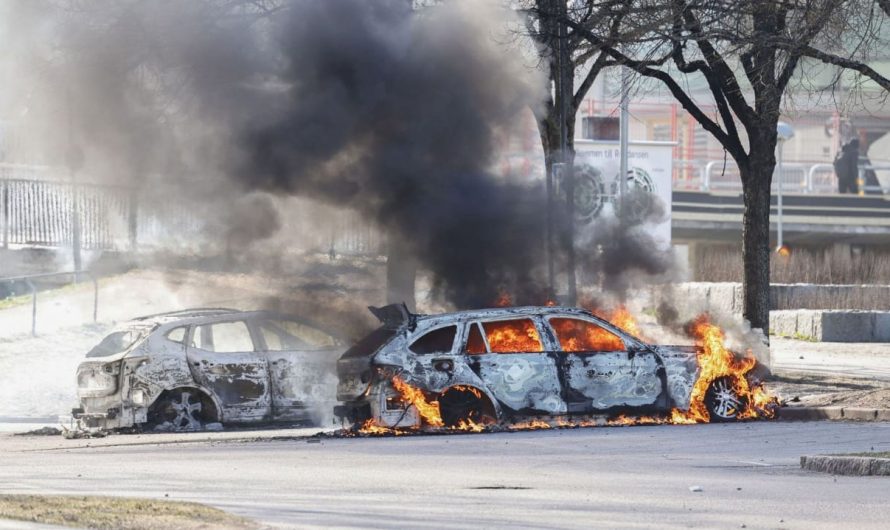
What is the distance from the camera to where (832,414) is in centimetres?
1627

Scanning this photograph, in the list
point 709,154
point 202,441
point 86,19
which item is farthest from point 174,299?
point 709,154

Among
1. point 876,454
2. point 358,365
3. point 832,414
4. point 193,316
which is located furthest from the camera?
point 832,414

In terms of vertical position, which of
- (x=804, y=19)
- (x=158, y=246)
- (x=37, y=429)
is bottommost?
(x=37, y=429)

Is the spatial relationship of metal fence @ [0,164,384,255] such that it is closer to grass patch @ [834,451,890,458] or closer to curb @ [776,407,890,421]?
curb @ [776,407,890,421]

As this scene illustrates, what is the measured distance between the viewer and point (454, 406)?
47.9 feet

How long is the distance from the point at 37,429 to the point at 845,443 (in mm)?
8910

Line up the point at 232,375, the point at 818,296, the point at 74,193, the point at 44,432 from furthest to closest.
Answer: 1. the point at 818,296
2. the point at 74,193
3. the point at 44,432
4. the point at 232,375

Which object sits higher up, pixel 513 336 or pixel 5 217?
pixel 5 217

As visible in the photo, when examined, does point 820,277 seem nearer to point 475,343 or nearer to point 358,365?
point 475,343

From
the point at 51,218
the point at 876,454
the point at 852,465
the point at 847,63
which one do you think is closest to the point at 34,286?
the point at 51,218

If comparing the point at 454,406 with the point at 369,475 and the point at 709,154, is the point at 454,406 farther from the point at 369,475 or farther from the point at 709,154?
the point at 709,154

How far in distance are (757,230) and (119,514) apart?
14.1 metres

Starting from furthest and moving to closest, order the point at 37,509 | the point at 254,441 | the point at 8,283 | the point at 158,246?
the point at 8,283 → the point at 158,246 → the point at 254,441 → the point at 37,509

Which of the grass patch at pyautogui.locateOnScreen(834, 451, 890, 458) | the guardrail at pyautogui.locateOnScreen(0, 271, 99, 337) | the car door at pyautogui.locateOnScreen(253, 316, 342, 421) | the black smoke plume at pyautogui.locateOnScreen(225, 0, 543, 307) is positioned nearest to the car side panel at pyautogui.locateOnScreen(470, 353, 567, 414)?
the car door at pyautogui.locateOnScreen(253, 316, 342, 421)
